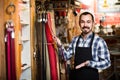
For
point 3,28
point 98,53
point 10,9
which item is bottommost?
point 98,53

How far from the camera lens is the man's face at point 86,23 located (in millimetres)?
3458

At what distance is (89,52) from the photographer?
3.49 metres

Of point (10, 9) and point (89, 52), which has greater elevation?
point (10, 9)

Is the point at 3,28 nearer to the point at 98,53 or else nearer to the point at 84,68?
the point at 84,68

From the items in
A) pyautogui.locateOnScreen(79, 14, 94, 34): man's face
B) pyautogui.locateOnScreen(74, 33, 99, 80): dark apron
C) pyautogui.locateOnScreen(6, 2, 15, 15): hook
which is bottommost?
pyautogui.locateOnScreen(74, 33, 99, 80): dark apron

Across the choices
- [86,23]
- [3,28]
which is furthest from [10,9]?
[86,23]

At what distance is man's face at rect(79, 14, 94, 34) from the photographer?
3.46 meters

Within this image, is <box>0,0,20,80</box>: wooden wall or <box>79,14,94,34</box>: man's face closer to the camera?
<box>79,14,94,34</box>: man's face

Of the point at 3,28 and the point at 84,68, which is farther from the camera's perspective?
the point at 3,28

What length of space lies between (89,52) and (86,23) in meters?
0.35

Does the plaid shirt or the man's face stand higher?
the man's face

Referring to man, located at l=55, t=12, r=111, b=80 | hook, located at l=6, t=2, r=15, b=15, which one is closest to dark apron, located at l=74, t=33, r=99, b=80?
man, located at l=55, t=12, r=111, b=80

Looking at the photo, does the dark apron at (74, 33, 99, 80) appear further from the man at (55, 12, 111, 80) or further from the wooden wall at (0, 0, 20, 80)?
the wooden wall at (0, 0, 20, 80)

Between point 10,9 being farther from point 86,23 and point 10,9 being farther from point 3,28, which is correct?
point 86,23
